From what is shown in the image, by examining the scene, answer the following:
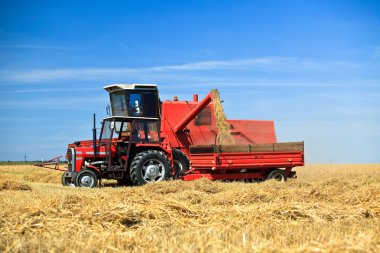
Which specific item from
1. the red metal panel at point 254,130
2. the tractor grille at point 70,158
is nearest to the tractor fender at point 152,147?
the tractor grille at point 70,158

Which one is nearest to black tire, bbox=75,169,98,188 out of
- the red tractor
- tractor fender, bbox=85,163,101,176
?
the red tractor

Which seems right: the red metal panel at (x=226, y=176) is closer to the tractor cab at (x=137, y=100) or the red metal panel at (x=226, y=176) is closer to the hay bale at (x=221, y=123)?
the hay bale at (x=221, y=123)

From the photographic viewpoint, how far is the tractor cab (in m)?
14.9

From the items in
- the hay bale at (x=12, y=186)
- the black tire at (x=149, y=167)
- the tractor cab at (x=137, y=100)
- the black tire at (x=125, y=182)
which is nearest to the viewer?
the hay bale at (x=12, y=186)

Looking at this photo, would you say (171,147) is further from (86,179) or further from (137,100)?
(86,179)

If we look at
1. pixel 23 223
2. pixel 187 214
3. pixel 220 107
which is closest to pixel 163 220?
pixel 187 214

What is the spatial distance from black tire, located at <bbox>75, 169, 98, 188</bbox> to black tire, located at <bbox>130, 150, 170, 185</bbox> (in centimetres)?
97

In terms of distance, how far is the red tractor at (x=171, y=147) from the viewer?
1333cm

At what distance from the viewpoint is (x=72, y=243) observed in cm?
494

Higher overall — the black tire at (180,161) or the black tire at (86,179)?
the black tire at (180,161)

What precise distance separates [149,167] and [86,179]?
1.64 m

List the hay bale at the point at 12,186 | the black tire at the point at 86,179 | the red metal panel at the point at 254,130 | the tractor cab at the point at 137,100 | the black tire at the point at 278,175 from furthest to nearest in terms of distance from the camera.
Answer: the red metal panel at the point at 254,130
the tractor cab at the point at 137,100
the black tire at the point at 278,175
the black tire at the point at 86,179
the hay bale at the point at 12,186

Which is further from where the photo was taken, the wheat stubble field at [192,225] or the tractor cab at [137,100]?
the tractor cab at [137,100]

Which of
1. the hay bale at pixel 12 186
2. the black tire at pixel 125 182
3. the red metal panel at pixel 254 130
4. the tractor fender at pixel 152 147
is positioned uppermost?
the red metal panel at pixel 254 130
